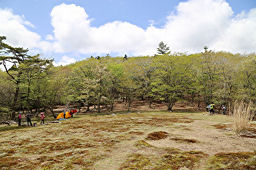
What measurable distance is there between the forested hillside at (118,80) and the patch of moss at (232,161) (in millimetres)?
23259

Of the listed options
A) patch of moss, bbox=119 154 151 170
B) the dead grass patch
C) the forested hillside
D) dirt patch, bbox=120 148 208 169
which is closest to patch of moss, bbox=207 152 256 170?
dirt patch, bbox=120 148 208 169

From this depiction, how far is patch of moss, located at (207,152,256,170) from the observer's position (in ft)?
12.5

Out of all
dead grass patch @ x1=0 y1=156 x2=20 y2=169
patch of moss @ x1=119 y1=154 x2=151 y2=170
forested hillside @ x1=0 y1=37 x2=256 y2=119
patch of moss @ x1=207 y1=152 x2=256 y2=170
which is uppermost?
forested hillside @ x1=0 y1=37 x2=256 y2=119

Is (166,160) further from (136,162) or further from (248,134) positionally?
(248,134)

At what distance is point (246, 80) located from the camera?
24.9 metres

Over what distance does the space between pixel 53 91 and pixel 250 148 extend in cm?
2602

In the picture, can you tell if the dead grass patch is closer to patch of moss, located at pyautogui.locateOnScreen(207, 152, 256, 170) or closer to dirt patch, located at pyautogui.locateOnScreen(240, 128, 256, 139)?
patch of moss, located at pyautogui.locateOnScreen(207, 152, 256, 170)

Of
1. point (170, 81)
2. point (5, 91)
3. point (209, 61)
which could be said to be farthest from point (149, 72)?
point (5, 91)

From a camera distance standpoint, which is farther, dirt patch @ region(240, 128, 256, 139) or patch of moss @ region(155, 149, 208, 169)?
dirt patch @ region(240, 128, 256, 139)

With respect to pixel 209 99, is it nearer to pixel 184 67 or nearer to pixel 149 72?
pixel 184 67

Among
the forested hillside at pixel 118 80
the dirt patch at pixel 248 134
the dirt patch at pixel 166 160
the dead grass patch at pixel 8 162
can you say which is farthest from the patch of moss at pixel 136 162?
the forested hillside at pixel 118 80

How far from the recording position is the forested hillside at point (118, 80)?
23172 millimetres

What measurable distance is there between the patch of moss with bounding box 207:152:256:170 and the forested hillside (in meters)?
23.3

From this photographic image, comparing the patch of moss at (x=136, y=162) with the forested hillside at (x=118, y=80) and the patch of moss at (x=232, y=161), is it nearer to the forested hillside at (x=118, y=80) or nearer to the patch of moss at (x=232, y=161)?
the patch of moss at (x=232, y=161)
